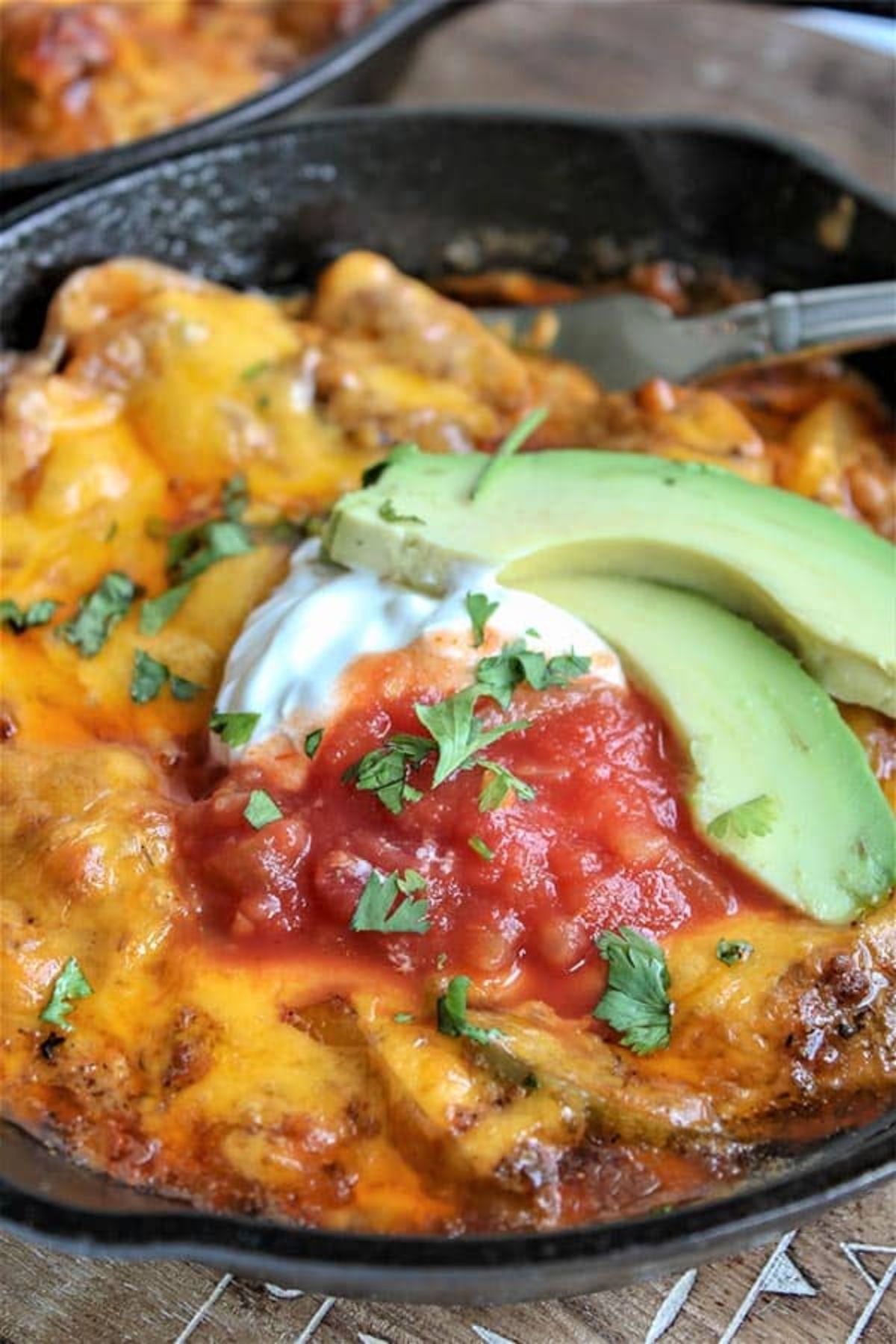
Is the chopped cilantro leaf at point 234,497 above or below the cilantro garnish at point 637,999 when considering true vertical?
above

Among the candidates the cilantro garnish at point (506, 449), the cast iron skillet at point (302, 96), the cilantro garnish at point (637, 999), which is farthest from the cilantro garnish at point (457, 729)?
the cast iron skillet at point (302, 96)

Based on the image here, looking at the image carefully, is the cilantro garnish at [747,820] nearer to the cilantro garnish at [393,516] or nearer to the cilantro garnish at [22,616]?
the cilantro garnish at [393,516]

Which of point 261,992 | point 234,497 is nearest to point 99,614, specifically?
point 234,497

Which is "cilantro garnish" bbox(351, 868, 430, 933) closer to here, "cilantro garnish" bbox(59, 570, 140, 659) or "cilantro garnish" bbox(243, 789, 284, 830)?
"cilantro garnish" bbox(243, 789, 284, 830)

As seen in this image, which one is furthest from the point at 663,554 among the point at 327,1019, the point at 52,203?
the point at 52,203

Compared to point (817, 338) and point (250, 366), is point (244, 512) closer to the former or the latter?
point (250, 366)
